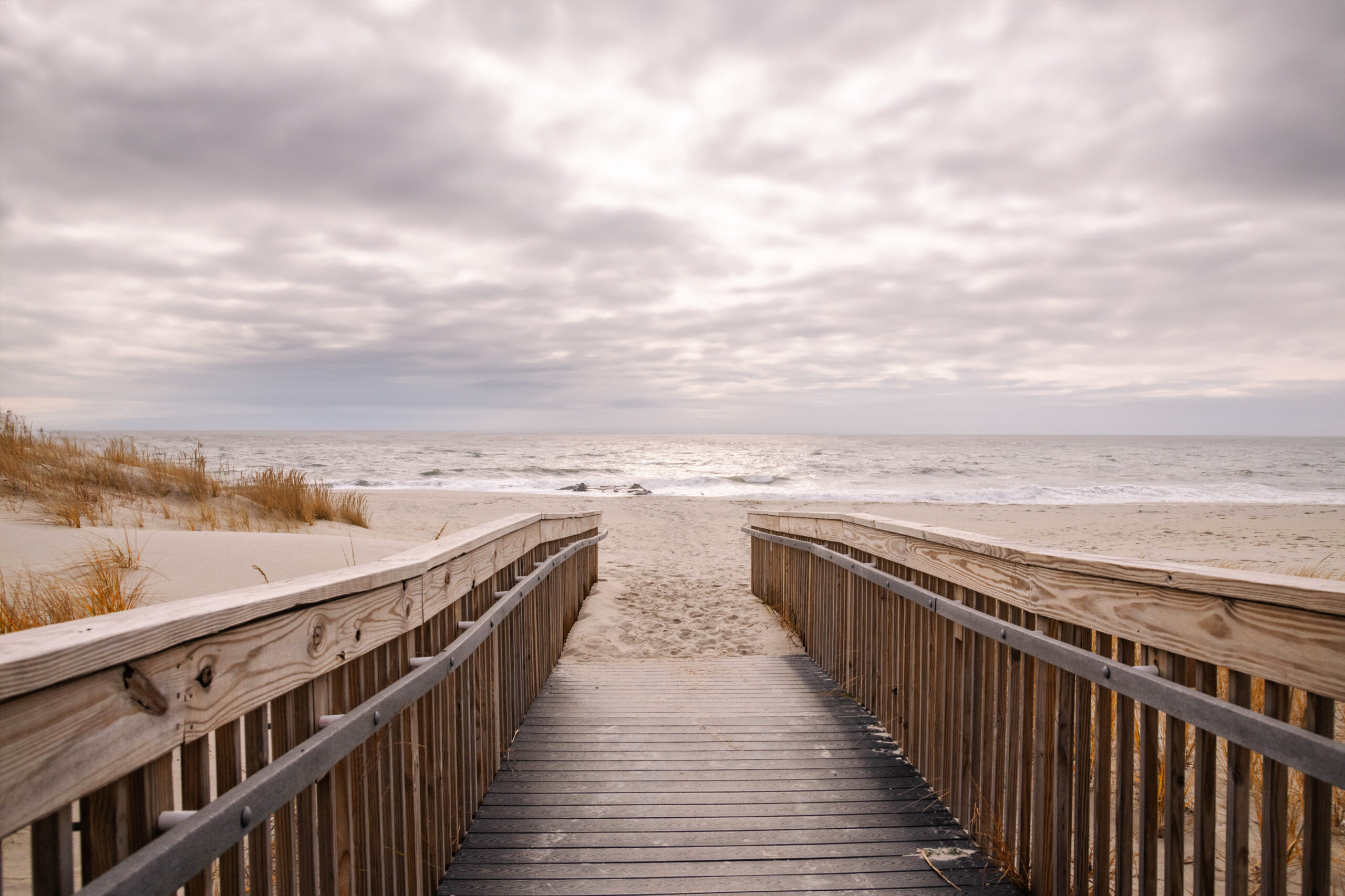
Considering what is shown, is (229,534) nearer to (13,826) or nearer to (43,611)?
(43,611)

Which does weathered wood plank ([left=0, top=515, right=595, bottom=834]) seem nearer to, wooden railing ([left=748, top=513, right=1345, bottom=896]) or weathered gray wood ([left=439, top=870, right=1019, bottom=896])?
weathered gray wood ([left=439, top=870, right=1019, bottom=896])

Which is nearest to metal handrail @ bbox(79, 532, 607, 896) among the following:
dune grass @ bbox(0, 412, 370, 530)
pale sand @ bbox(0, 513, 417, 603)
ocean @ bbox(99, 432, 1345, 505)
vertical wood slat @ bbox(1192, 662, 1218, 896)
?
vertical wood slat @ bbox(1192, 662, 1218, 896)

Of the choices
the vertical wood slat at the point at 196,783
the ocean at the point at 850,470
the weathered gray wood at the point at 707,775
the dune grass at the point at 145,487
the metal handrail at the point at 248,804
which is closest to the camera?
the metal handrail at the point at 248,804

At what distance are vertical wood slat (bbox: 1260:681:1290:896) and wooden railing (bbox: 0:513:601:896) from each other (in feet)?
6.84

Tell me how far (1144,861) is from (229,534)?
25.7 feet

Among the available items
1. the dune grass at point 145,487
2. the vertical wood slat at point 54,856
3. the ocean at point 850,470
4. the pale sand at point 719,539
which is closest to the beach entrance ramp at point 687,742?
the vertical wood slat at point 54,856

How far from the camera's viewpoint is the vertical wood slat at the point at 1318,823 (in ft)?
Result: 4.42

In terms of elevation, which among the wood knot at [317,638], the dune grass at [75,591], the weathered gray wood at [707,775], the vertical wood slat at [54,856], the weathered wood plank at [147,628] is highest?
the weathered wood plank at [147,628]

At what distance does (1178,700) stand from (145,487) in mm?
12059

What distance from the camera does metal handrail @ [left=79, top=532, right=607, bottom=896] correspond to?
0.93 meters

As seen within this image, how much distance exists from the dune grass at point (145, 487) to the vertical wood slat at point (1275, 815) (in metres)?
9.50

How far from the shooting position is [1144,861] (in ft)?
5.93

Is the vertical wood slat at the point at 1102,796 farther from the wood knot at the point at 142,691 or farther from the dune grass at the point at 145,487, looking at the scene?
the dune grass at the point at 145,487

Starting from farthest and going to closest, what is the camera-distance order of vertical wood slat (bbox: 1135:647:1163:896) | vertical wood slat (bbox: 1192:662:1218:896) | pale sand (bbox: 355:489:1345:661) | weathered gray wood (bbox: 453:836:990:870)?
pale sand (bbox: 355:489:1345:661) → weathered gray wood (bbox: 453:836:990:870) → vertical wood slat (bbox: 1135:647:1163:896) → vertical wood slat (bbox: 1192:662:1218:896)
